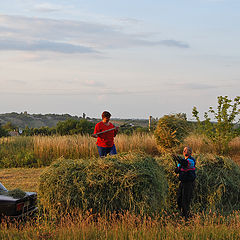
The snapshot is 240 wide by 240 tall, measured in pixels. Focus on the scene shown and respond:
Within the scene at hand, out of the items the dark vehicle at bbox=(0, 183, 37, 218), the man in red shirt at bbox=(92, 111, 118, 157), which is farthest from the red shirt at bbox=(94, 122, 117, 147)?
the dark vehicle at bbox=(0, 183, 37, 218)

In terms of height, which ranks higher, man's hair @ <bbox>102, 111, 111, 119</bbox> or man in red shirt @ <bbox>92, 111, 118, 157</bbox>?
man's hair @ <bbox>102, 111, 111, 119</bbox>

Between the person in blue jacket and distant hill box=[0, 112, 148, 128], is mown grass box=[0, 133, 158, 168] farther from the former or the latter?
distant hill box=[0, 112, 148, 128]

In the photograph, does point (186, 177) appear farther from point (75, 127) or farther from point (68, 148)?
point (75, 127)

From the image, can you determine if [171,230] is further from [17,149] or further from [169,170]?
[17,149]

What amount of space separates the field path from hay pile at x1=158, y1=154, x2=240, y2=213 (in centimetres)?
387

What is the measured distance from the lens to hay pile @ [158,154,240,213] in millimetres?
8352

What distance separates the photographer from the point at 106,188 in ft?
21.6

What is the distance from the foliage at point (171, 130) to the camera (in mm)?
14945

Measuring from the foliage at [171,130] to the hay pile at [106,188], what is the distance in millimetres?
8164

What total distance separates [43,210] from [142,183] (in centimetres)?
180

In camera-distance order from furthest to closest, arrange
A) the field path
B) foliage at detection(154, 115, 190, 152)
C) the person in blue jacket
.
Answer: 1. foliage at detection(154, 115, 190, 152)
2. the field path
3. the person in blue jacket

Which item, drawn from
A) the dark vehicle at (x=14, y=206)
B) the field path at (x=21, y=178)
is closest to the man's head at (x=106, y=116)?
the field path at (x=21, y=178)

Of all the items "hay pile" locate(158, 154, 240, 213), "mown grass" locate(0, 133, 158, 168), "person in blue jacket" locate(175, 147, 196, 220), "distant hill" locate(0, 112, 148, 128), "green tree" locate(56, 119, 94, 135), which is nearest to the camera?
"person in blue jacket" locate(175, 147, 196, 220)

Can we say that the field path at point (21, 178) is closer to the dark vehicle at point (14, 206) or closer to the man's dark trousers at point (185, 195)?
the dark vehicle at point (14, 206)
